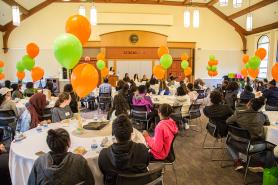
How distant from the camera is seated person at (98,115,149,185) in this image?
1923 mm

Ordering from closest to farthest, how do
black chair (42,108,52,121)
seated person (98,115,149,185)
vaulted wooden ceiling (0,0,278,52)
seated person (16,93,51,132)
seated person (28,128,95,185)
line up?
seated person (28,128,95,185), seated person (98,115,149,185), seated person (16,93,51,132), black chair (42,108,52,121), vaulted wooden ceiling (0,0,278,52)

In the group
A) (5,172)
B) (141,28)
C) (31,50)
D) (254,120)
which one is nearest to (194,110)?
(254,120)

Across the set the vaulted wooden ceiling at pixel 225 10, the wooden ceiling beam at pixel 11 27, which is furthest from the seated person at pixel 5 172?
the wooden ceiling beam at pixel 11 27

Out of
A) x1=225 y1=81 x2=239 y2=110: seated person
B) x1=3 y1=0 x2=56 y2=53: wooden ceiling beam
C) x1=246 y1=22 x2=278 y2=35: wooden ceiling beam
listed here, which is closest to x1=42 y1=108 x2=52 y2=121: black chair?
x1=225 y1=81 x2=239 y2=110: seated person

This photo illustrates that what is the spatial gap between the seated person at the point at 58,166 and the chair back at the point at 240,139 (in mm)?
2408

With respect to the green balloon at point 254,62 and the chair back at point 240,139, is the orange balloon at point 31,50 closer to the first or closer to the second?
the chair back at point 240,139

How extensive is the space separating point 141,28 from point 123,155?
36.9 ft

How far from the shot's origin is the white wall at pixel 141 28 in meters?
11.7

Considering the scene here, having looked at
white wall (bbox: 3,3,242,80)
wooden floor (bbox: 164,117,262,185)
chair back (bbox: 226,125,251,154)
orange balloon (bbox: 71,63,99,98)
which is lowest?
wooden floor (bbox: 164,117,262,185)

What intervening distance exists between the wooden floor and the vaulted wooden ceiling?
26.7 ft

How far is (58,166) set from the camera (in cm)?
175

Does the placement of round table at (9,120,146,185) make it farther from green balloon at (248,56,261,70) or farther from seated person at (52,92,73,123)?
green balloon at (248,56,261,70)

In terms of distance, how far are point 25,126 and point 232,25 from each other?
42.5ft

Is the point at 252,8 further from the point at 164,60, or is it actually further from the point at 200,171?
the point at 200,171
